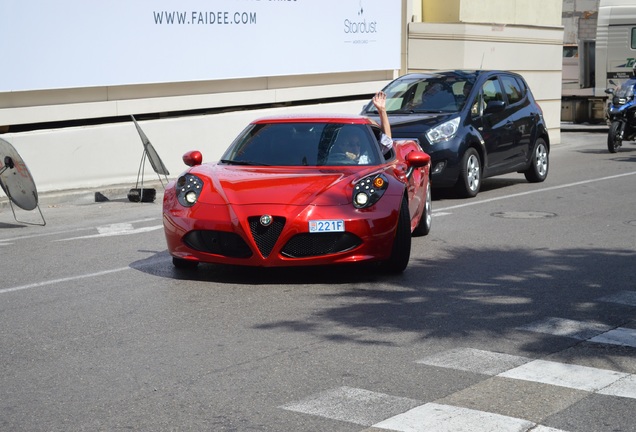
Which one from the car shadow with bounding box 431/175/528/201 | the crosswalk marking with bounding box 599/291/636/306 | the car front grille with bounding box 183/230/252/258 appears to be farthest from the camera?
the car shadow with bounding box 431/175/528/201

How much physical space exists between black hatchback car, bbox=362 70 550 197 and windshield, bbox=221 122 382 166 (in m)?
4.98

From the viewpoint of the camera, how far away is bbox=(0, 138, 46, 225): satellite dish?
44.6 ft

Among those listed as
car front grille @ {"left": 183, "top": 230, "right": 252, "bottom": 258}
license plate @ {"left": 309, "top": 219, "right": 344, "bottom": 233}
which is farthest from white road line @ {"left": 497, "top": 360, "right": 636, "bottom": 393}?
car front grille @ {"left": 183, "top": 230, "right": 252, "bottom": 258}

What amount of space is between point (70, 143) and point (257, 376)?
11357mm

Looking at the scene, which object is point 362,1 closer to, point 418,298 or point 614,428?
point 418,298

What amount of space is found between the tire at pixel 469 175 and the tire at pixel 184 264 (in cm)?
666

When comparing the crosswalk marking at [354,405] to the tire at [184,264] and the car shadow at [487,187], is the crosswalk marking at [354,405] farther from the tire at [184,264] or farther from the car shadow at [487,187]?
the car shadow at [487,187]

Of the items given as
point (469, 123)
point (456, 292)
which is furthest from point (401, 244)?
point (469, 123)

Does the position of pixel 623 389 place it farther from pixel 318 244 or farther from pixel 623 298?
pixel 318 244

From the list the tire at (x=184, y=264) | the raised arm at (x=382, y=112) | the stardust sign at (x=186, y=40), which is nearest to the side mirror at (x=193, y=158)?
the tire at (x=184, y=264)

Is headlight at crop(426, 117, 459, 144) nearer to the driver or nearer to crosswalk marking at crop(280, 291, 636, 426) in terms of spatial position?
the driver

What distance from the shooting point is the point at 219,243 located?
30.2 feet

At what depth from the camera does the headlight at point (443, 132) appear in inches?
615

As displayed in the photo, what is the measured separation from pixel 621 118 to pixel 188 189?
54.5 feet
